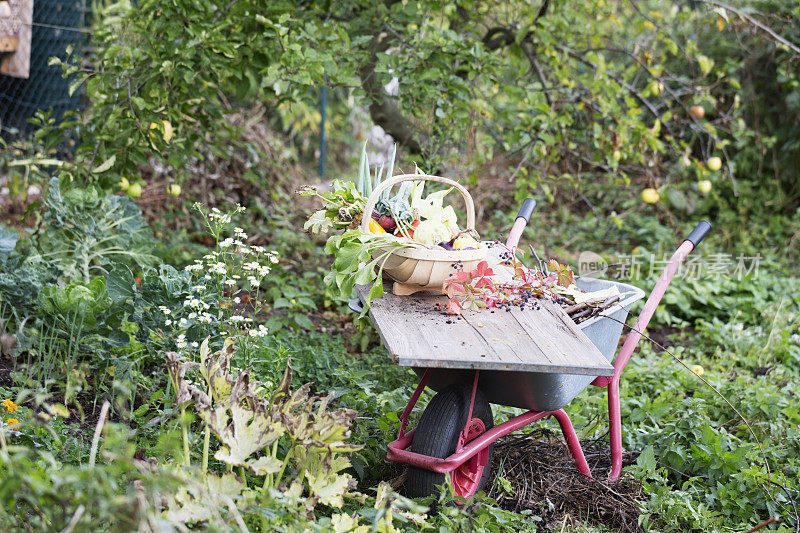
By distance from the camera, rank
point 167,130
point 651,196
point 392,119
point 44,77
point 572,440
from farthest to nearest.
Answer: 1. point 44,77
2. point 651,196
3. point 392,119
4. point 167,130
5. point 572,440

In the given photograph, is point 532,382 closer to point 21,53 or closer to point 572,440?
point 572,440

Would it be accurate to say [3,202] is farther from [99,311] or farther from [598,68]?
[598,68]

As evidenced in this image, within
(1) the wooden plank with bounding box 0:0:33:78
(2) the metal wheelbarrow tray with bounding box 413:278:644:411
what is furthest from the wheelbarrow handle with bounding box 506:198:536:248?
(1) the wooden plank with bounding box 0:0:33:78

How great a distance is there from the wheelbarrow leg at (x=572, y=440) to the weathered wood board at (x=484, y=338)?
1.29 feet

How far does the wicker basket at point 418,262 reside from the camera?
1972mm

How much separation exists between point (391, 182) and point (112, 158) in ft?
6.51

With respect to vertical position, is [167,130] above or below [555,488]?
above

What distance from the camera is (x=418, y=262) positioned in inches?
78.0

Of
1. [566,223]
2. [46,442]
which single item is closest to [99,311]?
[46,442]

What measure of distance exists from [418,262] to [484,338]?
13.9 inches

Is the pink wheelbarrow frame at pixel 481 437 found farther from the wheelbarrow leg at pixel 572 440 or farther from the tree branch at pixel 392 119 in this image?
the tree branch at pixel 392 119

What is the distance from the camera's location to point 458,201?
193 inches

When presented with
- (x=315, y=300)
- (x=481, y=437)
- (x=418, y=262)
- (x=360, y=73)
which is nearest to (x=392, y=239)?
(x=418, y=262)

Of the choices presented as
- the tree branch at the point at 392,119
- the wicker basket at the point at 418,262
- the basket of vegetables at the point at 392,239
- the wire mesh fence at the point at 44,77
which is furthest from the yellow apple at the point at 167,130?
the wire mesh fence at the point at 44,77
